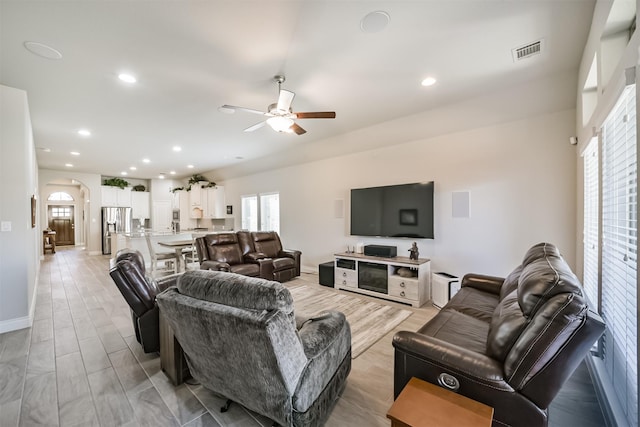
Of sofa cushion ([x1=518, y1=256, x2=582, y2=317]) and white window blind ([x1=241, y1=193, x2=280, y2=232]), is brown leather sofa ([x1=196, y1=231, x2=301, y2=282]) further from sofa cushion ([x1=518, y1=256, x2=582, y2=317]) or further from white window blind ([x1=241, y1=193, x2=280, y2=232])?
sofa cushion ([x1=518, y1=256, x2=582, y2=317])

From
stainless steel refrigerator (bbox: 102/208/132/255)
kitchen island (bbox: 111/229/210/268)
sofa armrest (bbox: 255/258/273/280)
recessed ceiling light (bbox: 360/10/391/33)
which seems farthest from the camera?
stainless steel refrigerator (bbox: 102/208/132/255)

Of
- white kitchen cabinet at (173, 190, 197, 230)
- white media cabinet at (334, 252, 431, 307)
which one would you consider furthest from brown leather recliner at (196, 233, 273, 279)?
white kitchen cabinet at (173, 190, 197, 230)

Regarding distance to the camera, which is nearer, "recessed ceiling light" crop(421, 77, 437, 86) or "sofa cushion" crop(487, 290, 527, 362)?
"sofa cushion" crop(487, 290, 527, 362)

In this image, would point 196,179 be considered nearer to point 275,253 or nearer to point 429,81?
point 275,253

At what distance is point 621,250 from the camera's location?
5.20ft

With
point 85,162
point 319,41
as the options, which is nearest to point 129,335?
point 319,41

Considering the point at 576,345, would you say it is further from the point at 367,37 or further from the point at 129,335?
the point at 129,335

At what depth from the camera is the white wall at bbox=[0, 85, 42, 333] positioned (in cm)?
301

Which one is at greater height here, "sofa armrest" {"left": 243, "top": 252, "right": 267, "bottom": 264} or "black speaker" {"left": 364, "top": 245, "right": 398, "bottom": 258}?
"black speaker" {"left": 364, "top": 245, "right": 398, "bottom": 258}

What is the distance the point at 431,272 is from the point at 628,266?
280 cm

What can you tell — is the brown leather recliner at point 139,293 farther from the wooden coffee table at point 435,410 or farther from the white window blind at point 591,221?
the white window blind at point 591,221

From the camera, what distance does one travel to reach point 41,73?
278 centimetres

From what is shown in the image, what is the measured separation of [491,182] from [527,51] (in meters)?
1.76

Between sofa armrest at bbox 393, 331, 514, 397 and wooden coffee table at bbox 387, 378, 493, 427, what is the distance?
4.9 inches
